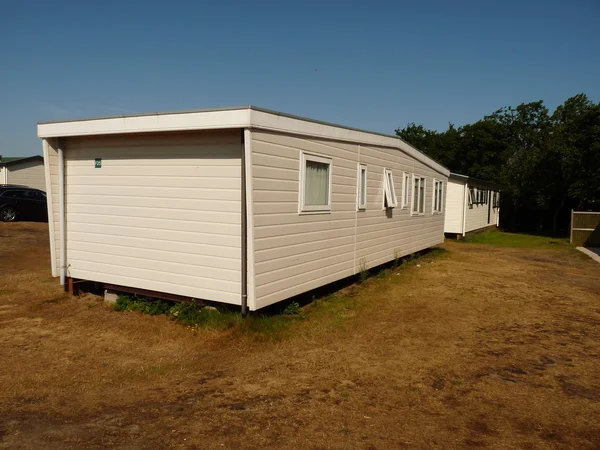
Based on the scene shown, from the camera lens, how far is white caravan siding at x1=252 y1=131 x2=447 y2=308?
18.5 feet

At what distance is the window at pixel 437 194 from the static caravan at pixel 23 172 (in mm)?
22089

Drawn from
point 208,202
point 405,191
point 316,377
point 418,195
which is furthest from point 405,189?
point 316,377

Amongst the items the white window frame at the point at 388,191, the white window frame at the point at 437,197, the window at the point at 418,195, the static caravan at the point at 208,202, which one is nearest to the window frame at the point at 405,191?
the window at the point at 418,195

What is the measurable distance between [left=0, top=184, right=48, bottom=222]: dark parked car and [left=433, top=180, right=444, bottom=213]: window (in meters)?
15.0

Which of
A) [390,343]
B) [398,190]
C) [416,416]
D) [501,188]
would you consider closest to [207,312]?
[390,343]

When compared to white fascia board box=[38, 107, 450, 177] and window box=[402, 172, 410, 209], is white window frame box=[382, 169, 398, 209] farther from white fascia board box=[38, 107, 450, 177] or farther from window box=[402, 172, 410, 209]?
white fascia board box=[38, 107, 450, 177]

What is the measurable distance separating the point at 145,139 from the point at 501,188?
887 inches

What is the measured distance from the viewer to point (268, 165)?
5.68 meters

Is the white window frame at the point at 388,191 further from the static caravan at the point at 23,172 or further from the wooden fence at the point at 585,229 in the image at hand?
the static caravan at the point at 23,172

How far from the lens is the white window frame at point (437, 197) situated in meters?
13.6

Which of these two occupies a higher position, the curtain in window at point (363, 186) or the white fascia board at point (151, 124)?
the white fascia board at point (151, 124)

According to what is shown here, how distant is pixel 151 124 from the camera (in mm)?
6031

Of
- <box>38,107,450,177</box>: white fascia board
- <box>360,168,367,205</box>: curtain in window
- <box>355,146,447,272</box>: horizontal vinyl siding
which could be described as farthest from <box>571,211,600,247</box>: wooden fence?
<box>38,107,450,177</box>: white fascia board

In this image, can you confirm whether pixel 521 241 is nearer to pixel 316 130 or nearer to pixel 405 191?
pixel 405 191
